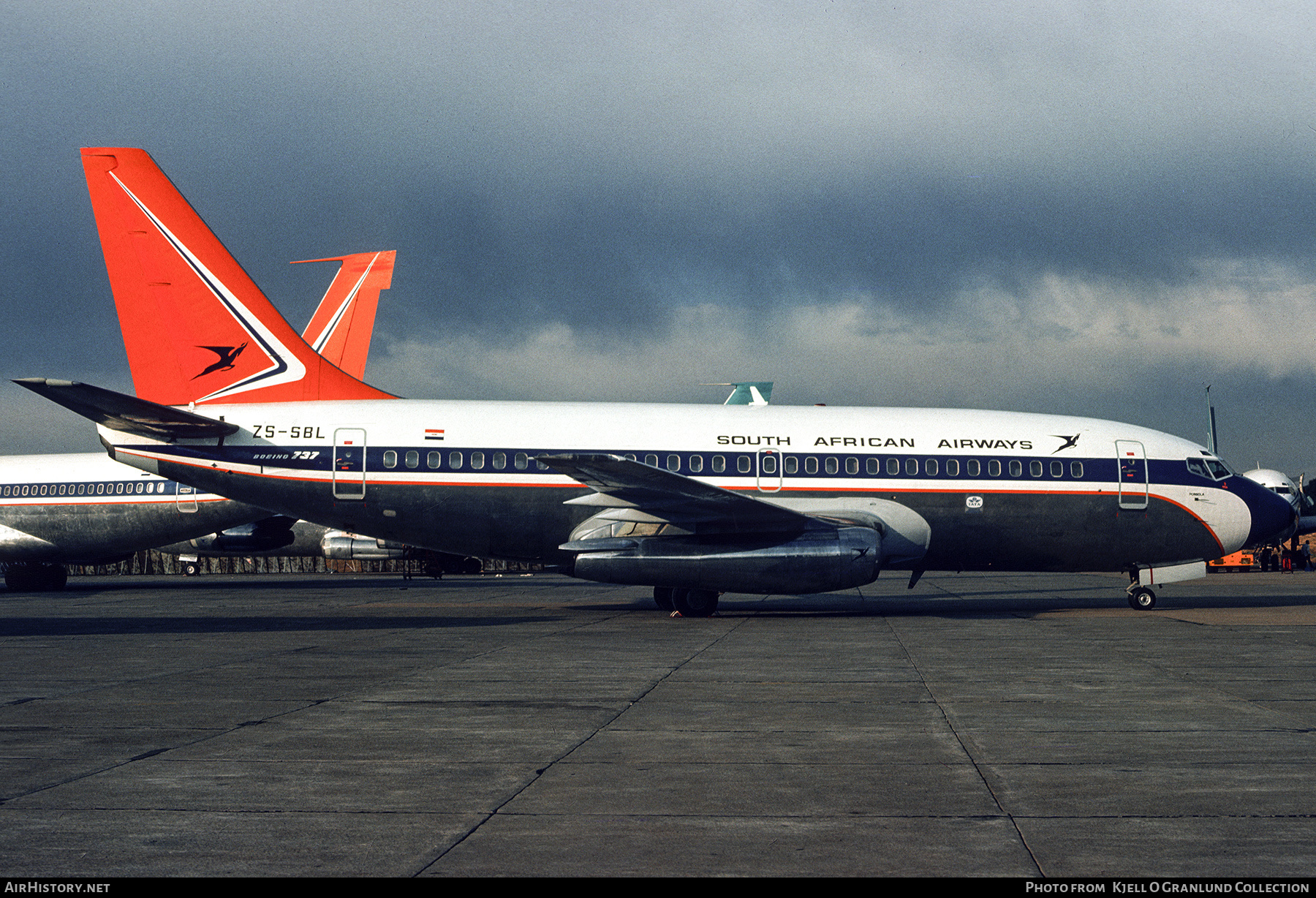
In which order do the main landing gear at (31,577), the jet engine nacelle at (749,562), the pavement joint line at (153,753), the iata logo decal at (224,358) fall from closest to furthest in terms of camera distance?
1. the pavement joint line at (153,753)
2. the jet engine nacelle at (749,562)
3. the iata logo decal at (224,358)
4. the main landing gear at (31,577)

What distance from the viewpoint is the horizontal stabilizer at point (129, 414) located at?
19016 millimetres

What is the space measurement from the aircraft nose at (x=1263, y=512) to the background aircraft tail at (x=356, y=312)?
2638cm

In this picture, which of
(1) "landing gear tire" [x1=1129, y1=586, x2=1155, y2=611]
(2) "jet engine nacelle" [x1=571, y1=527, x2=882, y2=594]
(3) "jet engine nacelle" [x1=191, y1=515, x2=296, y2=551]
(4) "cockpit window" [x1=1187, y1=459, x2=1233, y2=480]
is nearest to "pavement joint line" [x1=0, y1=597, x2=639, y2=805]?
(2) "jet engine nacelle" [x1=571, y1=527, x2=882, y2=594]

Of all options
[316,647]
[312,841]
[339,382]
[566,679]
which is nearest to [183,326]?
[339,382]

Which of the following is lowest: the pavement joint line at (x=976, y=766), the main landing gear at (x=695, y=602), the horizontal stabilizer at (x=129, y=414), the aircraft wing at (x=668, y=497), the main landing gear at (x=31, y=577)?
the pavement joint line at (x=976, y=766)

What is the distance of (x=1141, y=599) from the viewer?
76.5ft

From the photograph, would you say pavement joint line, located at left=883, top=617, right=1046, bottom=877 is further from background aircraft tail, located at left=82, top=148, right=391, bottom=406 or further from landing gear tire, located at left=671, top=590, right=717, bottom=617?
background aircraft tail, located at left=82, top=148, right=391, bottom=406

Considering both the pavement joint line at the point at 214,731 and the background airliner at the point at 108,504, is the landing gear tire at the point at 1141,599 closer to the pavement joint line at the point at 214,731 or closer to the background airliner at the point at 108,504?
the pavement joint line at the point at 214,731

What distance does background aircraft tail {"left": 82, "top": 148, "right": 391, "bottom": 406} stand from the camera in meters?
22.2

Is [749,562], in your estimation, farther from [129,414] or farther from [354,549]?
[354,549]

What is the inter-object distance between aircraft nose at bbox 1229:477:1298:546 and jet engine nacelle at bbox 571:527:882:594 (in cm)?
901

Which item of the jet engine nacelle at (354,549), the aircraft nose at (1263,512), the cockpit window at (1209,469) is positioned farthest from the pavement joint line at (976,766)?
the jet engine nacelle at (354,549)

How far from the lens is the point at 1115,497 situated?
22.7 metres

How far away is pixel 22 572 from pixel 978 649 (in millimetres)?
33933
